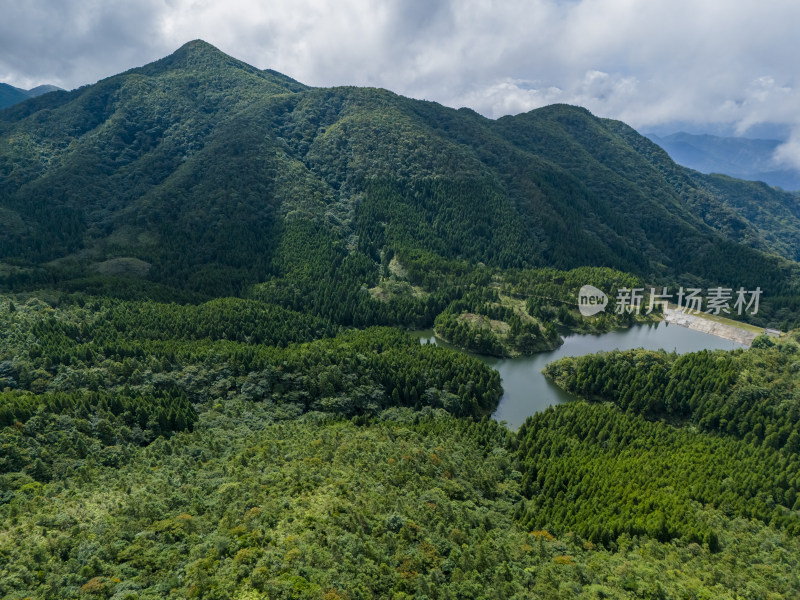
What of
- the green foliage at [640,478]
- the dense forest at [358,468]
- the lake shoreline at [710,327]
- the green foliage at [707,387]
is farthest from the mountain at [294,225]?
the green foliage at [640,478]

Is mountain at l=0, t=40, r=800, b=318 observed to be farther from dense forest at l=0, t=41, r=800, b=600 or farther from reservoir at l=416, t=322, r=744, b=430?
reservoir at l=416, t=322, r=744, b=430

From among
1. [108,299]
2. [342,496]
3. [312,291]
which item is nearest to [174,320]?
[108,299]

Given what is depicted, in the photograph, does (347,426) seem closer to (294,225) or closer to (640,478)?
(640,478)

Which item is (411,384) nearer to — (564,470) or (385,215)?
(564,470)

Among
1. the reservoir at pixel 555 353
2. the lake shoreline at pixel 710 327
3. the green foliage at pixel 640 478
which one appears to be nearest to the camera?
the green foliage at pixel 640 478

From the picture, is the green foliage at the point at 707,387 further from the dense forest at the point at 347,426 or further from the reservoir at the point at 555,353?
the reservoir at the point at 555,353

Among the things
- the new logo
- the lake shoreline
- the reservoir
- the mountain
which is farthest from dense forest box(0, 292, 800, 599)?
the new logo

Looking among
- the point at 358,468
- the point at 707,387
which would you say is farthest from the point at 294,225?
the point at 707,387
